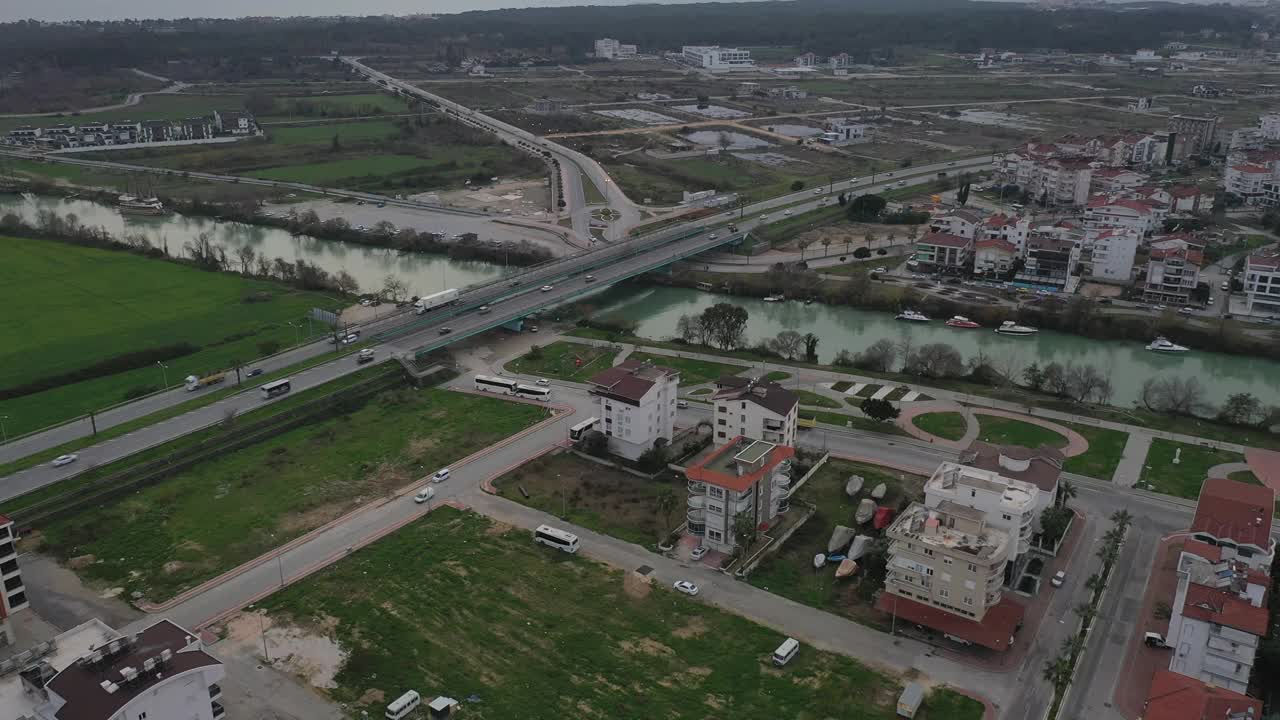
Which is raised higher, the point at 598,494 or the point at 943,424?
the point at 943,424

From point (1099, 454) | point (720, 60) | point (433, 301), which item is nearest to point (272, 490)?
point (433, 301)

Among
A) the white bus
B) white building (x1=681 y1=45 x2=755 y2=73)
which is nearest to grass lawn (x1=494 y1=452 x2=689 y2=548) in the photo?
the white bus

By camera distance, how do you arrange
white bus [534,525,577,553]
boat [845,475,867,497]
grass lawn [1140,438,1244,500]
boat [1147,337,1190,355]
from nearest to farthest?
white bus [534,525,577,553]
boat [845,475,867,497]
grass lawn [1140,438,1244,500]
boat [1147,337,1190,355]

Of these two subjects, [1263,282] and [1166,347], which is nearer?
[1166,347]

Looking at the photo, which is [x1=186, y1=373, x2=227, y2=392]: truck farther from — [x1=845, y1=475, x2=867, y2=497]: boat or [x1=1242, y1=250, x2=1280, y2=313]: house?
[x1=1242, y1=250, x2=1280, y2=313]: house

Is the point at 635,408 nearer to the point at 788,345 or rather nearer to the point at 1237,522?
the point at 788,345

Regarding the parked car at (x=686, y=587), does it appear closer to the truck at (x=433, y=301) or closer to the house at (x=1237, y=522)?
the house at (x=1237, y=522)
